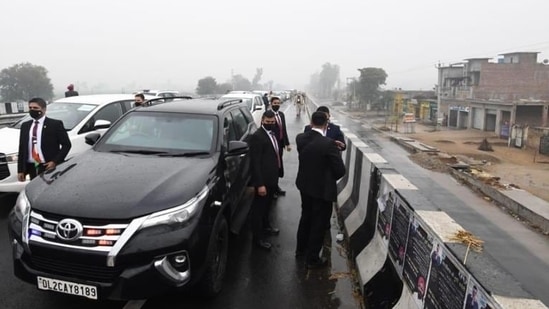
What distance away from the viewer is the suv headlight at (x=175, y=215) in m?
3.07

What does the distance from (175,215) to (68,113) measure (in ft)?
18.0

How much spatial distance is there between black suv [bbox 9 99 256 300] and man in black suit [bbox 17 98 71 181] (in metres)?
1.39

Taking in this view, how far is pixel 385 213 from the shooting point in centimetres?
391

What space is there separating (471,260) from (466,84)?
7666 cm

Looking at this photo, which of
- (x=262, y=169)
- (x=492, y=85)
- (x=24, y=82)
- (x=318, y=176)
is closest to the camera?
(x=318, y=176)

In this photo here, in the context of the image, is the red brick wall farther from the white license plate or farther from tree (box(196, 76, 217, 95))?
the white license plate

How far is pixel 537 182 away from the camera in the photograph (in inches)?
889

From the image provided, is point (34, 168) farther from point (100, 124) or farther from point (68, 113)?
point (68, 113)

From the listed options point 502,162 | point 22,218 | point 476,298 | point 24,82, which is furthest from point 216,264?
point 24,82

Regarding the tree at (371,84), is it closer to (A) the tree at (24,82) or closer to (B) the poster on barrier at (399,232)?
(A) the tree at (24,82)

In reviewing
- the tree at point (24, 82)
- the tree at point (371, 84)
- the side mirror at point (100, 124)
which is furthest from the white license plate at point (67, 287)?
the tree at point (371, 84)

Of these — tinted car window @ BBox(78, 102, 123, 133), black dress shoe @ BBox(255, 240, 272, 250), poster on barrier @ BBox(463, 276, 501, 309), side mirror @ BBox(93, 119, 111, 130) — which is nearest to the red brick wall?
tinted car window @ BBox(78, 102, 123, 133)

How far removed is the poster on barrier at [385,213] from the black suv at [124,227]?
61.6 inches

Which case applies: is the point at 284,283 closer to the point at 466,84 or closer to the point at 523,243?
the point at 523,243
